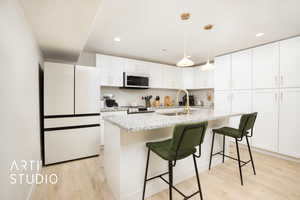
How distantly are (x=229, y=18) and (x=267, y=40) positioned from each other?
144 cm

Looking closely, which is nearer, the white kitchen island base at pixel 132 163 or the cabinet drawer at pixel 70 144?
the white kitchen island base at pixel 132 163

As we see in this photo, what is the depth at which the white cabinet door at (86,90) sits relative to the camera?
258 centimetres

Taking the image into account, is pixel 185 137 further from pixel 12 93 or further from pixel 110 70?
pixel 110 70

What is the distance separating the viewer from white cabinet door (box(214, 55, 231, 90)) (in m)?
3.44

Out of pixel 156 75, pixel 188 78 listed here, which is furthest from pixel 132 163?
pixel 188 78

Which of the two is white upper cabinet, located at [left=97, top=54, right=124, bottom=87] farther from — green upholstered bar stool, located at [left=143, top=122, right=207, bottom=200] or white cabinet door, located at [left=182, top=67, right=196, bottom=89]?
green upholstered bar stool, located at [left=143, top=122, right=207, bottom=200]

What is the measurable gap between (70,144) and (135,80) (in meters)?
2.14

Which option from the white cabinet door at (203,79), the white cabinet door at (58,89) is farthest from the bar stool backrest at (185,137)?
the white cabinet door at (203,79)

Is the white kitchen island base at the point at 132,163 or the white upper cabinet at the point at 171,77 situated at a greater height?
the white upper cabinet at the point at 171,77

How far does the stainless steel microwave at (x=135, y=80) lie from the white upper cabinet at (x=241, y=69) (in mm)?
2259

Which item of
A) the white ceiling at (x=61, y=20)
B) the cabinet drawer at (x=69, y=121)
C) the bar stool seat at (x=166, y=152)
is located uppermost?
the white ceiling at (x=61, y=20)

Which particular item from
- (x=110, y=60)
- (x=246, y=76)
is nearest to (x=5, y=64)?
(x=110, y=60)

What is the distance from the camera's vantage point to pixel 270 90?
2.77 meters

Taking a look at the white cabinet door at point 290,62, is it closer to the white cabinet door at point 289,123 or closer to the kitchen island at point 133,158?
the white cabinet door at point 289,123
